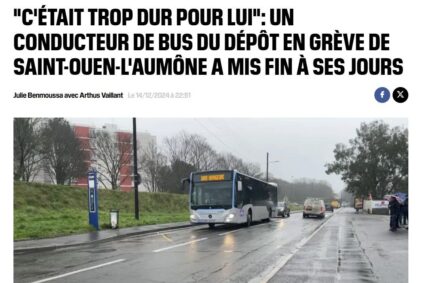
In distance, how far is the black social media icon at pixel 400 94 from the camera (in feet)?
24.8

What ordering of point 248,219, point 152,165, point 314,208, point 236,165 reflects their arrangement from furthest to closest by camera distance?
point 236,165, point 152,165, point 314,208, point 248,219

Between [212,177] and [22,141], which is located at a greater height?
[22,141]

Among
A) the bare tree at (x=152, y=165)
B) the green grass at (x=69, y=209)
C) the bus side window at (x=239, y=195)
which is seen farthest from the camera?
the bare tree at (x=152, y=165)

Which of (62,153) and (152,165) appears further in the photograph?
(152,165)

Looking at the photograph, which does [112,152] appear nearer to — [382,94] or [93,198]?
[93,198]

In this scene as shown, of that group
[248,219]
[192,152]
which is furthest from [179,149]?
[248,219]

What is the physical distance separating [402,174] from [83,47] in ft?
224

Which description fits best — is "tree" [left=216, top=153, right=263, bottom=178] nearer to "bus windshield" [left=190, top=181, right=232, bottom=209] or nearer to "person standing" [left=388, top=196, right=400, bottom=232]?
"bus windshield" [left=190, top=181, right=232, bottom=209]

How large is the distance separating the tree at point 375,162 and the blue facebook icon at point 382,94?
2532 inches

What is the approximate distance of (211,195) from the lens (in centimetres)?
2430

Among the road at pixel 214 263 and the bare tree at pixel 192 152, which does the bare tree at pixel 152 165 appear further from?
the road at pixel 214 263

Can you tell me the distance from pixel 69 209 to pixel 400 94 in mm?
32366

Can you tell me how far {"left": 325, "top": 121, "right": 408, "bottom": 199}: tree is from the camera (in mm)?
69125

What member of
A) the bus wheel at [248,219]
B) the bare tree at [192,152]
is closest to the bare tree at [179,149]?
the bare tree at [192,152]
